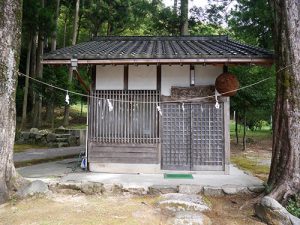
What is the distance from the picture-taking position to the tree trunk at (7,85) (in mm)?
6309

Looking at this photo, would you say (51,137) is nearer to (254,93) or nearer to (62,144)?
(62,144)

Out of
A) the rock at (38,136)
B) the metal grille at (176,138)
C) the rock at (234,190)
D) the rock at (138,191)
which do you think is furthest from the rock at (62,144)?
the rock at (234,190)

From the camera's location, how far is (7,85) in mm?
6406

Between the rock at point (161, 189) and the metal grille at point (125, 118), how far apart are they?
73.5 inches

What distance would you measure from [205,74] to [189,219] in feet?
15.7

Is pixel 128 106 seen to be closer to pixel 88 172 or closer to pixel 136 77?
pixel 136 77

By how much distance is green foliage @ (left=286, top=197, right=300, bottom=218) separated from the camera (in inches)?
216

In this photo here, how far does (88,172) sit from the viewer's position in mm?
8609

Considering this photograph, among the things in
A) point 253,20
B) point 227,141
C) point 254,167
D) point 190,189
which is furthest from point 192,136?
point 253,20

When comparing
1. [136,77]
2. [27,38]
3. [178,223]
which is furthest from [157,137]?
[27,38]

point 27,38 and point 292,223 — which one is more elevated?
point 27,38

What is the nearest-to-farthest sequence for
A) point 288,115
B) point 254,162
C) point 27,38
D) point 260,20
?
1. point 288,115
2. point 254,162
3. point 260,20
4. point 27,38

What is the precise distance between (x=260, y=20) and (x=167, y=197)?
1047 centimetres

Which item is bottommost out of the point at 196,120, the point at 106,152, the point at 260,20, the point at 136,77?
the point at 106,152
